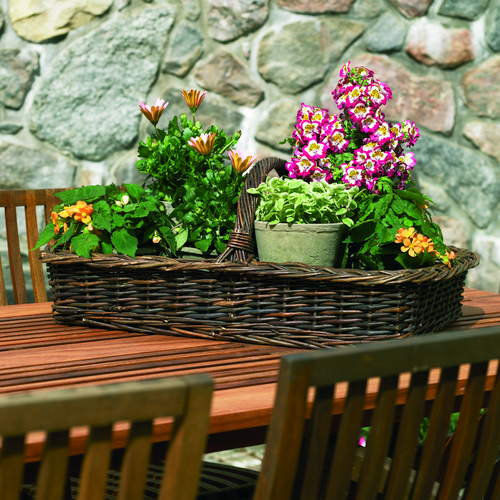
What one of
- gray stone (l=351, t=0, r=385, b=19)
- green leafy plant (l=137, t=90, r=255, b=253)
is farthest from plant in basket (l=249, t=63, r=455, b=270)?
gray stone (l=351, t=0, r=385, b=19)

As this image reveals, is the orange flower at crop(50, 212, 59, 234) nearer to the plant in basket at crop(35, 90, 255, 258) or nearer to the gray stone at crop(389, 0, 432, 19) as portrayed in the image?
the plant in basket at crop(35, 90, 255, 258)

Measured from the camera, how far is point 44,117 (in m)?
2.38

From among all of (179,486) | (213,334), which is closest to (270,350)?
(213,334)

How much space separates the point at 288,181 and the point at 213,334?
0.38 metres

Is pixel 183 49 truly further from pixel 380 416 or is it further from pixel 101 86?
pixel 380 416

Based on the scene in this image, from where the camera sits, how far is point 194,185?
135 centimetres

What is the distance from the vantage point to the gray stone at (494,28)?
2.57 metres

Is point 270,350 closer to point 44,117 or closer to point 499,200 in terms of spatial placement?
point 44,117

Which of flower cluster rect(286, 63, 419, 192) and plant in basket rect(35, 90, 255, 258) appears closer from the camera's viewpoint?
plant in basket rect(35, 90, 255, 258)

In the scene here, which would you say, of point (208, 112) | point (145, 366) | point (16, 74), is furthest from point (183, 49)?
point (145, 366)

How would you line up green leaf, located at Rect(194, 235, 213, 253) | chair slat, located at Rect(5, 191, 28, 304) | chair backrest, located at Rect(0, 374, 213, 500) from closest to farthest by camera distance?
chair backrest, located at Rect(0, 374, 213, 500)
green leaf, located at Rect(194, 235, 213, 253)
chair slat, located at Rect(5, 191, 28, 304)

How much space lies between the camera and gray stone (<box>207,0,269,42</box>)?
8.07 ft

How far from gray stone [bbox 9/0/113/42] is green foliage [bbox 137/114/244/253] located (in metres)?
1.21

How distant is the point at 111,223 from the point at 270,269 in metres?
0.40
